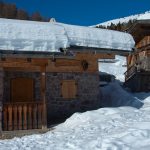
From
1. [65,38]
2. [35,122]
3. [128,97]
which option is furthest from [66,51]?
[128,97]

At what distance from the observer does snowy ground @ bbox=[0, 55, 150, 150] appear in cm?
943

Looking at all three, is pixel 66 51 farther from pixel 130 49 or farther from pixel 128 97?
pixel 128 97

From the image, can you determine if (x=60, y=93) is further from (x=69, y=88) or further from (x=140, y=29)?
(x=140, y=29)

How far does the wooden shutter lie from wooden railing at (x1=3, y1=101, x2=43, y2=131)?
9.07 ft

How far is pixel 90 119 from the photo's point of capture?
47.6ft

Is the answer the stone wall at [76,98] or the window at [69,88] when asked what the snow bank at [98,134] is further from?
the window at [69,88]

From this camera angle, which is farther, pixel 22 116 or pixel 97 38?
pixel 97 38

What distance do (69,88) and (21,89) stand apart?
2.20 m

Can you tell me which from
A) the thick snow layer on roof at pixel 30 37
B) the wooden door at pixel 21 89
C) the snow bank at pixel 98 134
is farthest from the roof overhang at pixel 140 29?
the wooden door at pixel 21 89

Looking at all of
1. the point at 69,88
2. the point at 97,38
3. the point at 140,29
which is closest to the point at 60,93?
the point at 69,88

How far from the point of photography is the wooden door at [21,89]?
16500mm

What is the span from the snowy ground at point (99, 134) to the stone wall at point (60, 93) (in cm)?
188

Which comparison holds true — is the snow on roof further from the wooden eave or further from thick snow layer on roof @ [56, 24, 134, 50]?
the wooden eave

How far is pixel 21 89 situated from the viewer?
16641mm
